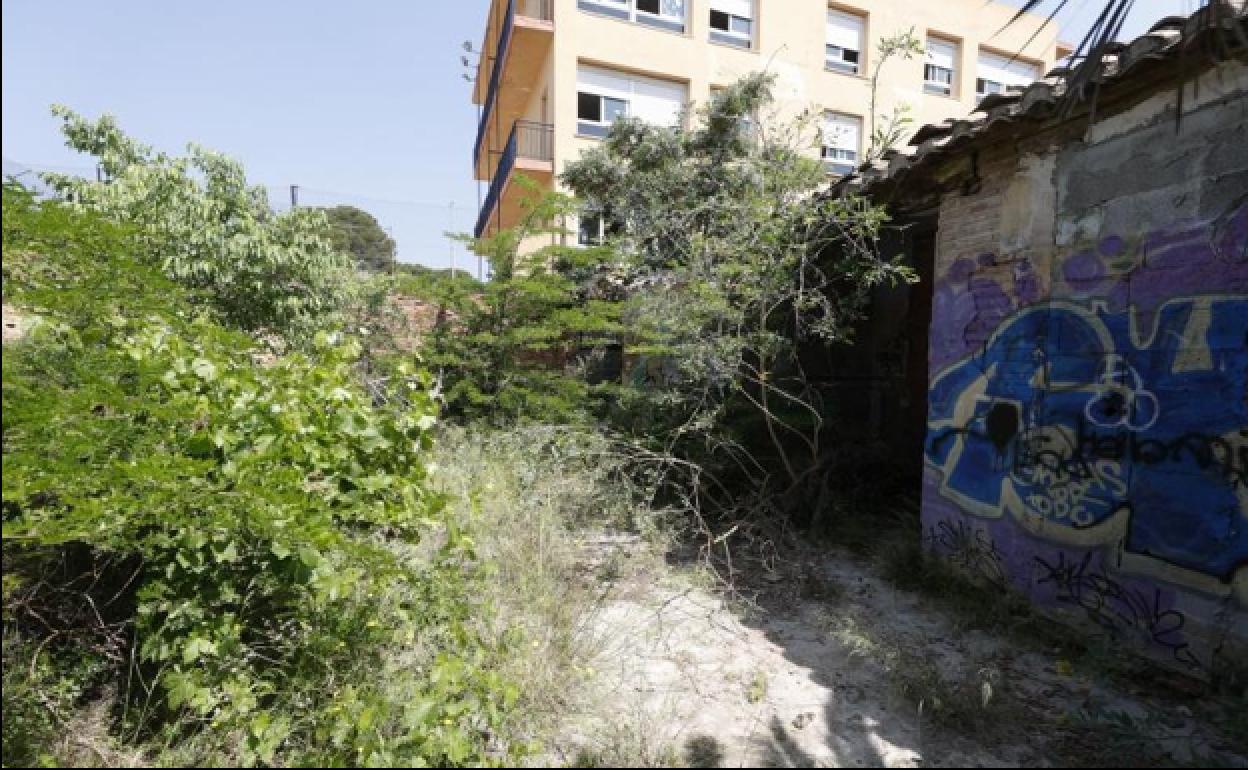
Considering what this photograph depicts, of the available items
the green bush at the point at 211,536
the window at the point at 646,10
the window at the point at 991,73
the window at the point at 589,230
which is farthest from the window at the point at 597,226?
the window at the point at 991,73

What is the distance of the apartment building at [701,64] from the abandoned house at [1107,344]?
8.06 metres

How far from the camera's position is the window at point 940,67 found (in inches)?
665

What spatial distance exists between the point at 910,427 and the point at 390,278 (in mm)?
7352

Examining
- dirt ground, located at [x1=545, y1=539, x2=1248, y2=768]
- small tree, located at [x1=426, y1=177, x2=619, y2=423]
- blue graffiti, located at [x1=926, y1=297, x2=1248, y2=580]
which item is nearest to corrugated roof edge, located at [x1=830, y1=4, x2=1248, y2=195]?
blue graffiti, located at [x1=926, y1=297, x2=1248, y2=580]

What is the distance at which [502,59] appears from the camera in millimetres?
14594

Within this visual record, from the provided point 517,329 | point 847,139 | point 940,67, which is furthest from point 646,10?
point 517,329

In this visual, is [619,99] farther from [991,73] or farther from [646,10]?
[991,73]

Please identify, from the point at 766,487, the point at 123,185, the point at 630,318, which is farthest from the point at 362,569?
A: the point at 123,185

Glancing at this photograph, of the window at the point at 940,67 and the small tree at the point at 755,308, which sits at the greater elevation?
the window at the point at 940,67

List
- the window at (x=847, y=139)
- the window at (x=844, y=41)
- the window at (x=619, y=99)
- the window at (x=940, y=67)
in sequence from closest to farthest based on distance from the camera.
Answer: the window at (x=619, y=99)
the window at (x=847, y=139)
the window at (x=844, y=41)
the window at (x=940, y=67)

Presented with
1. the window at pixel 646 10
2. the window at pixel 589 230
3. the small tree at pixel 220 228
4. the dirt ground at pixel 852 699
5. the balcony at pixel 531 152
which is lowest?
the dirt ground at pixel 852 699

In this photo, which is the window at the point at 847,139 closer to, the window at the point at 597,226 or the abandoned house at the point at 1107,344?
the window at the point at 597,226

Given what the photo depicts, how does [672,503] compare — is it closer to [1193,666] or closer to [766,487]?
[766,487]

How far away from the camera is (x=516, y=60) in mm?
14547
